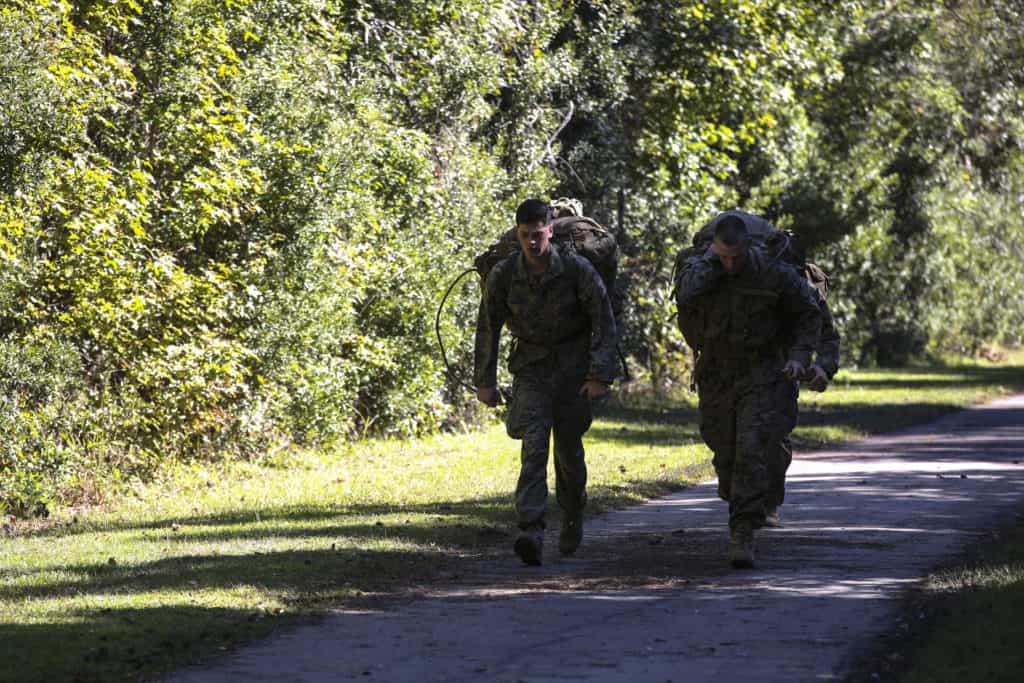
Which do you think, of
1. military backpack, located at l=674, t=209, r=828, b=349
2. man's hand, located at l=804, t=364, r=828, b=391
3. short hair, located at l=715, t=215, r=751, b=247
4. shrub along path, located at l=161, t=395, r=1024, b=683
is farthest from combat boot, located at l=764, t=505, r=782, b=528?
short hair, located at l=715, t=215, r=751, b=247

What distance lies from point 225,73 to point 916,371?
986 inches

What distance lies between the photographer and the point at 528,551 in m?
9.98

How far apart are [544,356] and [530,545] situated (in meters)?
1.19

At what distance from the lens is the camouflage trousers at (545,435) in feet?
32.8

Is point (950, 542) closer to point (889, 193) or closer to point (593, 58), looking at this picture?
point (593, 58)

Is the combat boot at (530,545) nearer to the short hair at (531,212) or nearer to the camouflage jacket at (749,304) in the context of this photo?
the camouflage jacket at (749,304)

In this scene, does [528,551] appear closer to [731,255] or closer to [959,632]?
[731,255]

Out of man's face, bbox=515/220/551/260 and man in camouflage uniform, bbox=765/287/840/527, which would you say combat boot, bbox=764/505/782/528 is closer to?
man in camouflage uniform, bbox=765/287/840/527

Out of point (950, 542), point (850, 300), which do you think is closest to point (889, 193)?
point (850, 300)

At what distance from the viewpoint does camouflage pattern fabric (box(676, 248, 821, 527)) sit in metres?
9.98

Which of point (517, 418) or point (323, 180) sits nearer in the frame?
point (517, 418)

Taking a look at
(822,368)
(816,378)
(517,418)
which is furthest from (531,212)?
(822,368)

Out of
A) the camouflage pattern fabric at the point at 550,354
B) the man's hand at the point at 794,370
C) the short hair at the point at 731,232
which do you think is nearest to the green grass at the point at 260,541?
the camouflage pattern fabric at the point at 550,354

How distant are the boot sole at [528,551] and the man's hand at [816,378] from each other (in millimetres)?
2007
